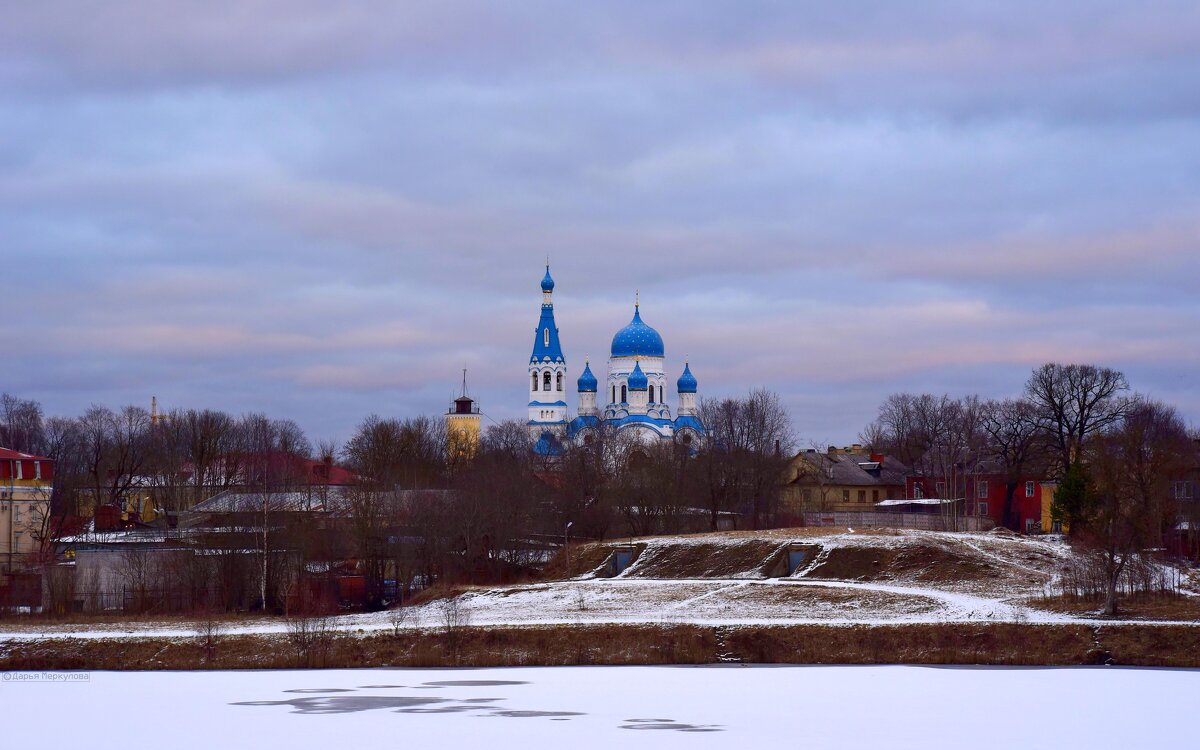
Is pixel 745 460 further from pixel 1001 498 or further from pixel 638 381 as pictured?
pixel 638 381

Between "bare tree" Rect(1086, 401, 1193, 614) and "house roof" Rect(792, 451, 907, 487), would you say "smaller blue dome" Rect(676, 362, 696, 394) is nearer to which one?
"house roof" Rect(792, 451, 907, 487)

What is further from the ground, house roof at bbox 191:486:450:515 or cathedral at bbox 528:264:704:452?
cathedral at bbox 528:264:704:452

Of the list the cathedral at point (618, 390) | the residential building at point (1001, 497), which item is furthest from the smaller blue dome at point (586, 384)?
the residential building at point (1001, 497)

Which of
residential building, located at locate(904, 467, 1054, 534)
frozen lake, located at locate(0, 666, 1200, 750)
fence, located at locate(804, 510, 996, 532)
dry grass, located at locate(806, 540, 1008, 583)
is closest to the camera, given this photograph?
frozen lake, located at locate(0, 666, 1200, 750)

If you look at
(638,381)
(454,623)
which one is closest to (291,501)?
(454,623)

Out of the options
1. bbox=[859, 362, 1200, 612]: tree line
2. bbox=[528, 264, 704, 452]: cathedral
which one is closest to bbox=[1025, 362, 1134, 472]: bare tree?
bbox=[859, 362, 1200, 612]: tree line

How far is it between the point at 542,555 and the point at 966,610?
24.8 metres

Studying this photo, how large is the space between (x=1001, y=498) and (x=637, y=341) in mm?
54827

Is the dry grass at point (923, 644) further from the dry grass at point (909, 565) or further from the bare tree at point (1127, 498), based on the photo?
the dry grass at point (909, 565)

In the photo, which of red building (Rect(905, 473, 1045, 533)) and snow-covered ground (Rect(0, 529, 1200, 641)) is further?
red building (Rect(905, 473, 1045, 533))

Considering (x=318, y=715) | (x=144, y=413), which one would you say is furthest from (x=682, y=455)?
(x=318, y=715)

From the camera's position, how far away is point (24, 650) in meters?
39.7

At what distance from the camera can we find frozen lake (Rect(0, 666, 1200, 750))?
2464cm

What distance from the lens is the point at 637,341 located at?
136500mm
